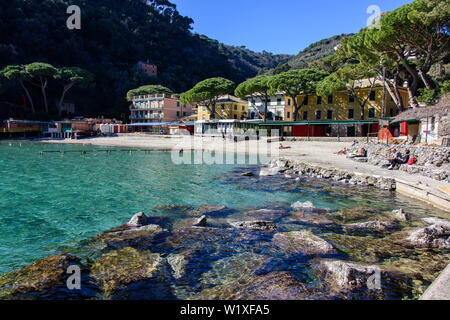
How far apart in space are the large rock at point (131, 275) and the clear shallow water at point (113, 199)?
1.12 meters

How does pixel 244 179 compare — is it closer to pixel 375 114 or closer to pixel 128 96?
pixel 375 114

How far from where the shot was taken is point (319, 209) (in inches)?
405

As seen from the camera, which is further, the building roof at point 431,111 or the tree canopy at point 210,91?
the tree canopy at point 210,91

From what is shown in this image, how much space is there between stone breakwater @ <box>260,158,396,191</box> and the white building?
109 feet

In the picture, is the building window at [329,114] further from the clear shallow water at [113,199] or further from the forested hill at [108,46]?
the forested hill at [108,46]

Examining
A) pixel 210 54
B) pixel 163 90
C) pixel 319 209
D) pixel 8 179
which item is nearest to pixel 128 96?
pixel 163 90

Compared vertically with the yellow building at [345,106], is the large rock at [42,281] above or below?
below

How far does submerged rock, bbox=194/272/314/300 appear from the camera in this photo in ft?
15.3

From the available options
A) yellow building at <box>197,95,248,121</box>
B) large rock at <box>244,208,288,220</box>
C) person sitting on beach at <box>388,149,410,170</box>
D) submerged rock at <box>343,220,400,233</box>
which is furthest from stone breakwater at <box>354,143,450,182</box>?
yellow building at <box>197,95,248,121</box>

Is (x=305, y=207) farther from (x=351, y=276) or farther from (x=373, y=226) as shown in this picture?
(x=351, y=276)

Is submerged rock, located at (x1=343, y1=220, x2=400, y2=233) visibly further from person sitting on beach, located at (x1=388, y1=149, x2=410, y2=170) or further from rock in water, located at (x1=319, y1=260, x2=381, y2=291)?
person sitting on beach, located at (x1=388, y1=149, x2=410, y2=170)

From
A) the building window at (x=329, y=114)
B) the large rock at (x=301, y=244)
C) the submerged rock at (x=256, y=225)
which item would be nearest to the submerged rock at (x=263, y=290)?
the large rock at (x=301, y=244)

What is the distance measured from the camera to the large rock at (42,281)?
15.4ft

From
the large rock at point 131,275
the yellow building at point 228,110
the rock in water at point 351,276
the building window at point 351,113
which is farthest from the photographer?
the yellow building at point 228,110
